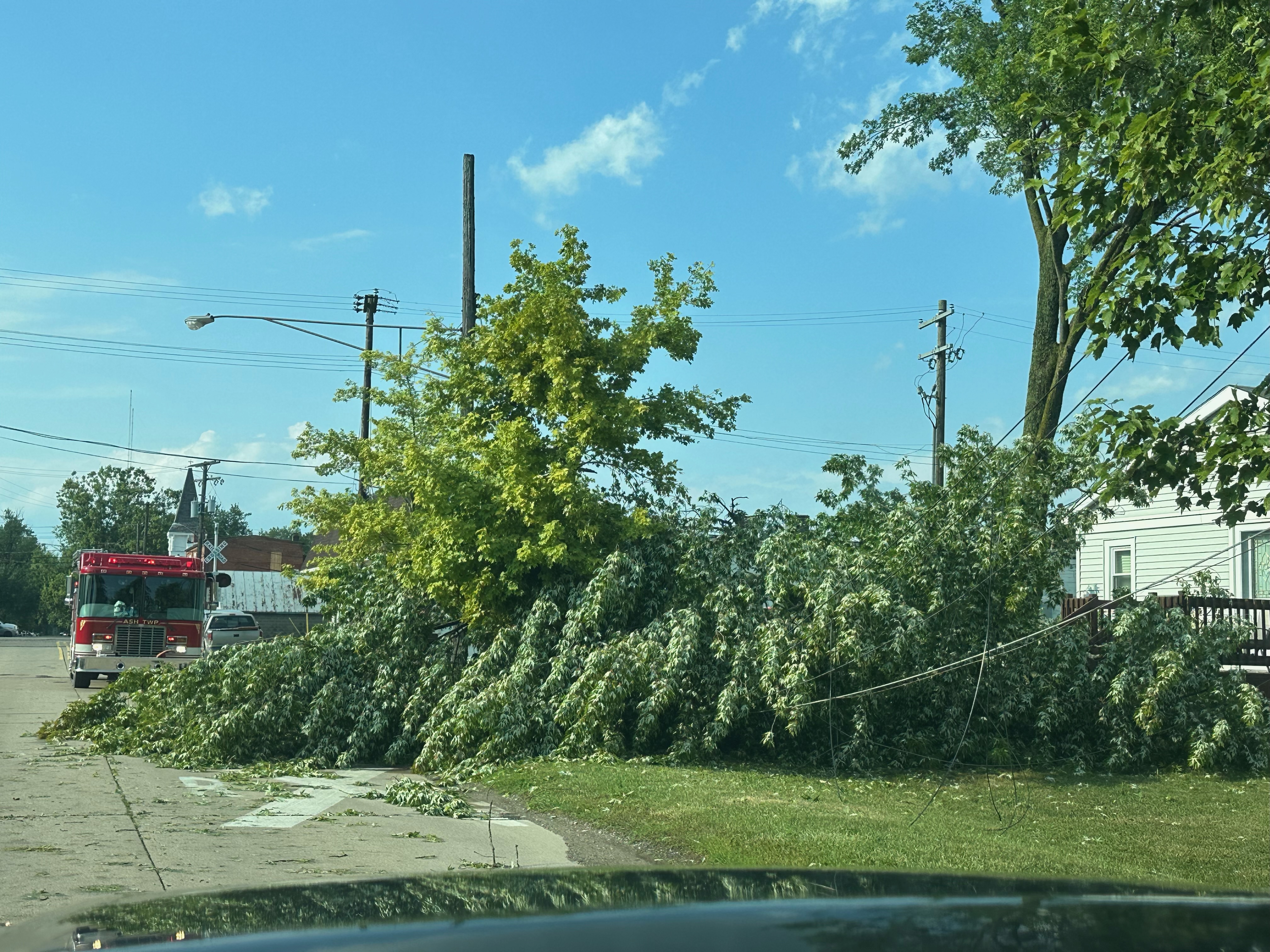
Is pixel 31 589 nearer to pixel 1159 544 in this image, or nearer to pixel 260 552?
pixel 260 552

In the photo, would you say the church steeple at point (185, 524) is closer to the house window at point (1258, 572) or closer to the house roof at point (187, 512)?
the house roof at point (187, 512)

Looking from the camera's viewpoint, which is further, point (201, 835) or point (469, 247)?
point (469, 247)

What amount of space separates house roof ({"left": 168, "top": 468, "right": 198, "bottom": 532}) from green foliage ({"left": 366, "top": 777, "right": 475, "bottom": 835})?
75335mm

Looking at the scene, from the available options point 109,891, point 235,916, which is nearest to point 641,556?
point 109,891

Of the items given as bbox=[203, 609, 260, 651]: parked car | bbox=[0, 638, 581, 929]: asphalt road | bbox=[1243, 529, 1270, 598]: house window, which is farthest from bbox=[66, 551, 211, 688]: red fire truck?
bbox=[1243, 529, 1270, 598]: house window

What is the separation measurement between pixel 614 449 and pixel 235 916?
13.3 meters

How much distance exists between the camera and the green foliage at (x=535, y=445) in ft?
48.8

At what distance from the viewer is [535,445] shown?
595 inches

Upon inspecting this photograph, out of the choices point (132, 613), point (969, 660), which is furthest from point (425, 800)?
point (132, 613)

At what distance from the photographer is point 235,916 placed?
2461mm

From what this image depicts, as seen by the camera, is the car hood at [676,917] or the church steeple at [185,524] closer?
the car hood at [676,917]

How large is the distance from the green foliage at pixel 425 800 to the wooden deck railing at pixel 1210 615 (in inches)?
356

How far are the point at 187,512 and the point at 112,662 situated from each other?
70928 mm

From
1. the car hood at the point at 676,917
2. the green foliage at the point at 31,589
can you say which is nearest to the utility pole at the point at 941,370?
the car hood at the point at 676,917
